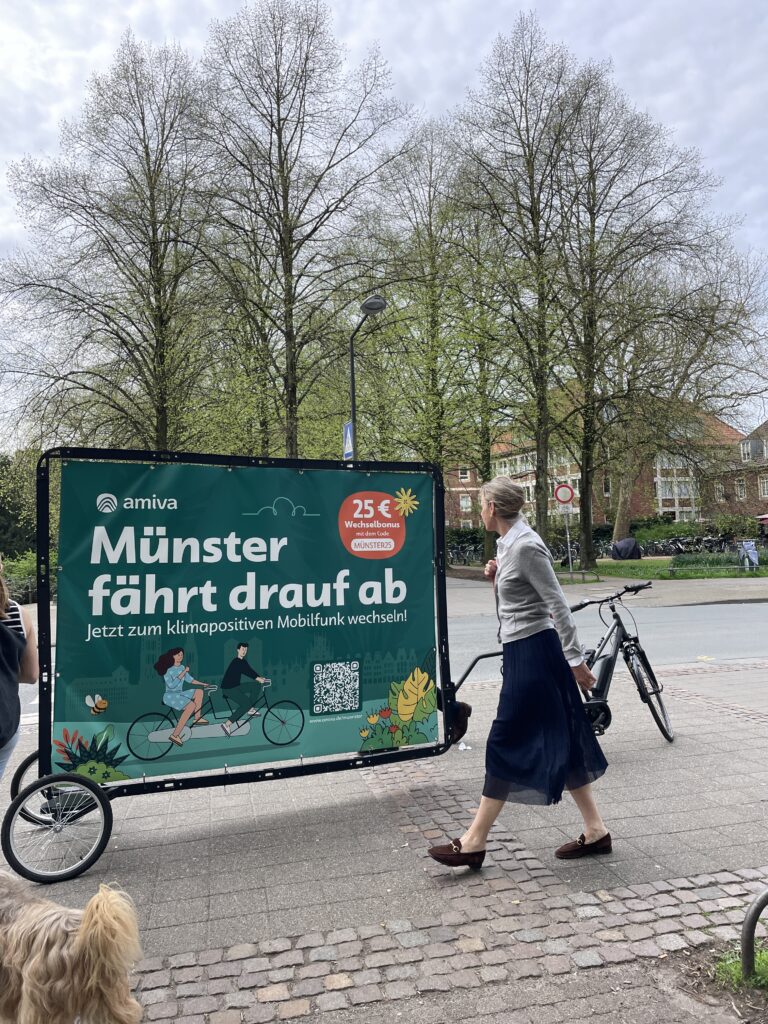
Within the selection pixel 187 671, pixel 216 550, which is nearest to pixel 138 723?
pixel 187 671

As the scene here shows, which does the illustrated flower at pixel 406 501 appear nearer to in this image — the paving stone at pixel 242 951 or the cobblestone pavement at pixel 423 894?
the cobblestone pavement at pixel 423 894

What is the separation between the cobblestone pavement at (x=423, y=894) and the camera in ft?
9.09

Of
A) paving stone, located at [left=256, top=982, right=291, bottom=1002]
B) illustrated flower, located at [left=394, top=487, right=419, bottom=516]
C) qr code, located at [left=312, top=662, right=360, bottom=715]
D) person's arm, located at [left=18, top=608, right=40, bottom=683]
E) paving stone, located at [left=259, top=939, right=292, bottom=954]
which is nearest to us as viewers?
paving stone, located at [left=256, top=982, right=291, bottom=1002]

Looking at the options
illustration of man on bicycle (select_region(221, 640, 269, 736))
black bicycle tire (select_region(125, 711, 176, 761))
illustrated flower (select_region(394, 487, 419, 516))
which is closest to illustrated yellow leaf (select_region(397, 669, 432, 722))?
illustration of man on bicycle (select_region(221, 640, 269, 736))

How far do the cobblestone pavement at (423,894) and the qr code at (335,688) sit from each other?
2.06 feet

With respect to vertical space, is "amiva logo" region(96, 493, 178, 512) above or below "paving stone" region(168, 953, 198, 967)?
above

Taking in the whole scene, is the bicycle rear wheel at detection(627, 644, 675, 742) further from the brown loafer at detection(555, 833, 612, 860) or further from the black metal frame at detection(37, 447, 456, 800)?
the brown loafer at detection(555, 833, 612, 860)

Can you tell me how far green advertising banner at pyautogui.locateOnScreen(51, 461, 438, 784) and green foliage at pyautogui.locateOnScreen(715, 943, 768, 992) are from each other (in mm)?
2292

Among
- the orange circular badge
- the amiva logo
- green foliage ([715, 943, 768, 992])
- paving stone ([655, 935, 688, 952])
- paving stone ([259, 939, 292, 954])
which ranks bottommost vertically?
paving stone ([259, 939, 292, 954])

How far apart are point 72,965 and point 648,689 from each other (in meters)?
4.95

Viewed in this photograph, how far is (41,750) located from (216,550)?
1352 mm

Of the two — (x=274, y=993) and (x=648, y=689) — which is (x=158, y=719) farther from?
→ (x=648, y=689)

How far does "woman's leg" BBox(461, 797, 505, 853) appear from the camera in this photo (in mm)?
3734

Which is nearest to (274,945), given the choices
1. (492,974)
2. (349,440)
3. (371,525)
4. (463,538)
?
(492,974)
